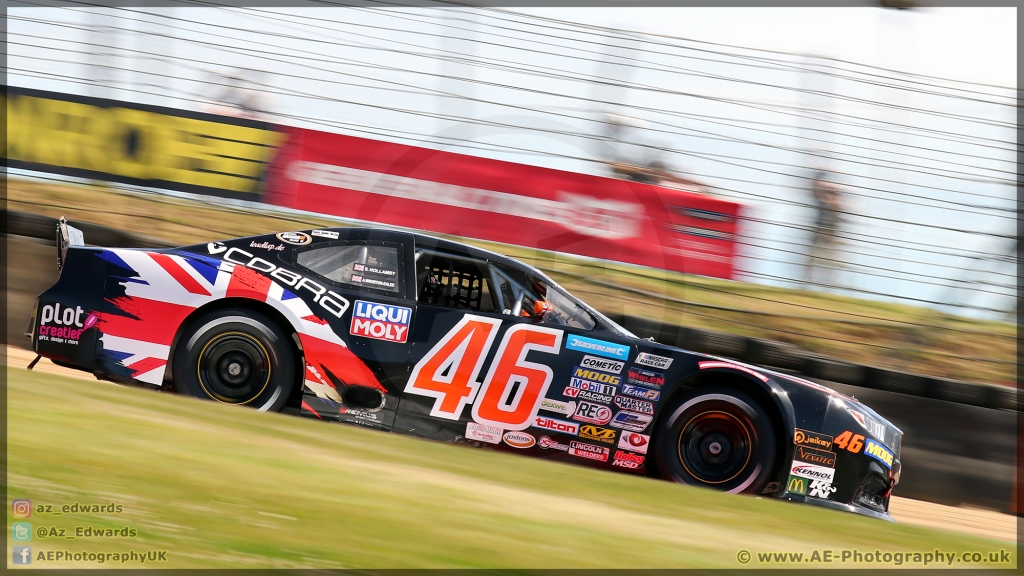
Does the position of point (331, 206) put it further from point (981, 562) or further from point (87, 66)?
point (981, 562)

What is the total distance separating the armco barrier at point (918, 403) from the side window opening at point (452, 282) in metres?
2.45

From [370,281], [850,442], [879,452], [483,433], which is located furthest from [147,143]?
[879,452]

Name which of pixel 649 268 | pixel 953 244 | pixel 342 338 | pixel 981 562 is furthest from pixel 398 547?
pixel 953 244

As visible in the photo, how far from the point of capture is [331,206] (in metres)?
7.05

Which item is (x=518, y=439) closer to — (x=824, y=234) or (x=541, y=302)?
(x=541, y=302)

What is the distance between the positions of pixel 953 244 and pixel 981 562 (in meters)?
3.67

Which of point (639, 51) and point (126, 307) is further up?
point (639, 51)

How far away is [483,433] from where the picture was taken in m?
4.50

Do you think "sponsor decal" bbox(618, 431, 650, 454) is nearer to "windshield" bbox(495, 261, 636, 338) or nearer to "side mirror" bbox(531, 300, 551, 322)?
"windshield" bbox(495, 261, 636, 338)

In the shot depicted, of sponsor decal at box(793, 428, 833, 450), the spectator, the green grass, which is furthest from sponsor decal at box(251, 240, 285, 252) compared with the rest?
the spectator

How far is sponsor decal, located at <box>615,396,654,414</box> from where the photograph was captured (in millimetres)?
4547

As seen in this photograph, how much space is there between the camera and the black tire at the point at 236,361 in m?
4.52

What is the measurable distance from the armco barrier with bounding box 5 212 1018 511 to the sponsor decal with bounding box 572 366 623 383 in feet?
7.17

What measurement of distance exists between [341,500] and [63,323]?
8.01 feet
